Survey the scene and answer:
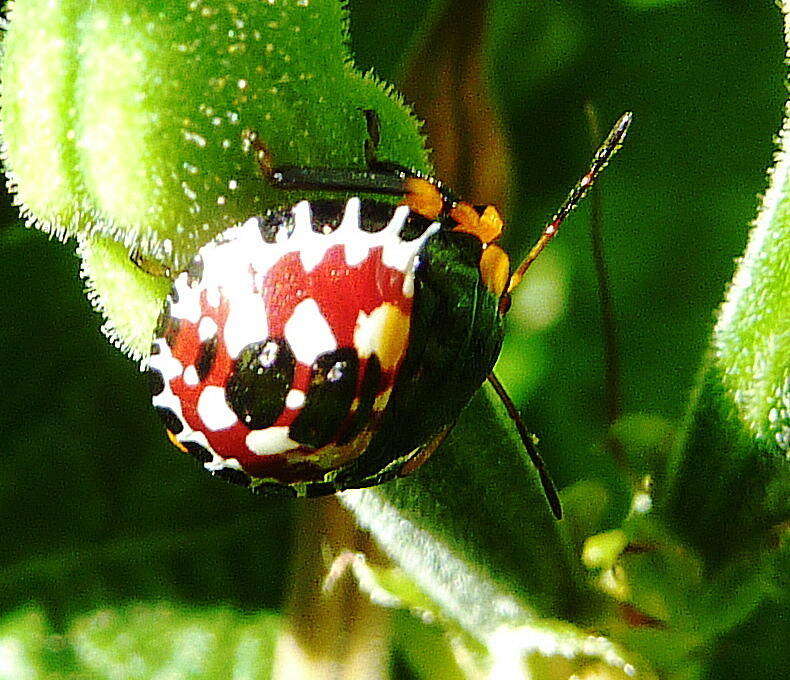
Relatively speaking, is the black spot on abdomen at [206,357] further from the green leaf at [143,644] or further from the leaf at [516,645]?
the green leaf at [143,644]

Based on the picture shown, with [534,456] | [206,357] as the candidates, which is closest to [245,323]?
[206,357]

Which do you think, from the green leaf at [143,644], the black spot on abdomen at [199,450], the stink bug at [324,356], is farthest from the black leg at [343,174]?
the green leaf at [143,644]

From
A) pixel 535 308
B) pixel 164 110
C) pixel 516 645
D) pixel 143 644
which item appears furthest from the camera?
pixel 535 308

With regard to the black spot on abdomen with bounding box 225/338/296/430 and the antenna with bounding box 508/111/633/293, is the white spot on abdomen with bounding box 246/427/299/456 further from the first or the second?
the antenna with bounding box 508/111/633/293

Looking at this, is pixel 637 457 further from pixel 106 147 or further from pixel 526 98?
pixel 526 98

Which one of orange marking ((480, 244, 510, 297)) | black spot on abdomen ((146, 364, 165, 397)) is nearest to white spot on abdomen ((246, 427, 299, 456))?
black spot on abdomen ((146, 364, 165, 397))

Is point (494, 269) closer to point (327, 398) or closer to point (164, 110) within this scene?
point (327, 398)
